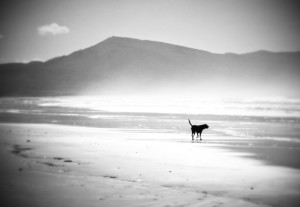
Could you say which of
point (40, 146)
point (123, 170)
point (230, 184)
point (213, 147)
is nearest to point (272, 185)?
point (230, 184)

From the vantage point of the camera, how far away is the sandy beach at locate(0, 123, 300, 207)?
7.66 m

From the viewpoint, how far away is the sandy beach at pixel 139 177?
25.1 ft

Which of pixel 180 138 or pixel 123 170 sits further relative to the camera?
pixel 180 138

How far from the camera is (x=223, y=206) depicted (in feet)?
23.7

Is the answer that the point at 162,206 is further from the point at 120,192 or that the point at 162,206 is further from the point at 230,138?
the point at 230,138

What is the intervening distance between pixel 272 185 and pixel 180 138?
999 cm

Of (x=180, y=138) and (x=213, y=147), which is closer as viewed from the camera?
(x=213, y=147)

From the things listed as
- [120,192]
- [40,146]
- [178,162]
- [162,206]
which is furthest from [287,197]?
[40,146]

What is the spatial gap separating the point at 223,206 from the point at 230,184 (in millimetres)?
1838

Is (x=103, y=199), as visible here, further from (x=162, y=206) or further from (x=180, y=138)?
(x=180, y=138)

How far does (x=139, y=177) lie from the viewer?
31.8 feet

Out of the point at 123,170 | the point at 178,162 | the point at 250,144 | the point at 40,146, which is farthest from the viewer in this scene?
the point at 250,144

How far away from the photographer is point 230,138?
18828 mm

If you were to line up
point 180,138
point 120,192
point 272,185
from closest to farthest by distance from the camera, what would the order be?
point 120,192 < point 272,185 < point 180,138
